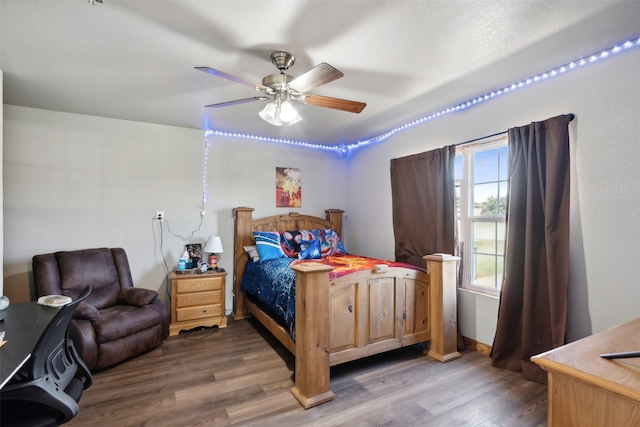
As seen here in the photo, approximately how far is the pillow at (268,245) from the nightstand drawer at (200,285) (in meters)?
0.55

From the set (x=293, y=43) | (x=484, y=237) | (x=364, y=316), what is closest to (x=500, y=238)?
(x=484, y=237)

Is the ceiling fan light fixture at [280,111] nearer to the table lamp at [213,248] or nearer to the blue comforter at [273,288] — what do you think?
the blue comforter at [273,288]

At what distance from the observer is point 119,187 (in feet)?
11.2

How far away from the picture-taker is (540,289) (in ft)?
7.61

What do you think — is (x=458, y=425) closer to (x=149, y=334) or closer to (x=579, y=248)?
(x=579, y=248)

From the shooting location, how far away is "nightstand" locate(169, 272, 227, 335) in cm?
326

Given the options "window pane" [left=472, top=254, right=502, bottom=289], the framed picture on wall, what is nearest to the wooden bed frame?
"window pane" [left=472, top=254, right=502, bottom=289]

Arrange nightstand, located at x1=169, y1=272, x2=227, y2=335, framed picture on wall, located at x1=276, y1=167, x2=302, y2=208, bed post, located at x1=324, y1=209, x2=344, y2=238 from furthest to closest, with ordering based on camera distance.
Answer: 1. bed post, located at x1=324, y1=209, x2=344, y2=238
2. framed picture on wall, located at x1=276, y1=167, x2=302, y2=208
3. nightstand, located at x1=169, y1=272, x2=227, y2=335

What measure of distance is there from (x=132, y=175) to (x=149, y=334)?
179cm

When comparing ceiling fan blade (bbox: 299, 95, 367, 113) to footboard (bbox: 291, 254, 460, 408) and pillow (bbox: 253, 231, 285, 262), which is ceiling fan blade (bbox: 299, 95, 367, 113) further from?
pillow (bbox: 253, 231, 285, 262)

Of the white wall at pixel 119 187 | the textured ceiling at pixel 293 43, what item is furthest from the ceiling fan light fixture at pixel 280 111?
the white wall at pixel 119 187

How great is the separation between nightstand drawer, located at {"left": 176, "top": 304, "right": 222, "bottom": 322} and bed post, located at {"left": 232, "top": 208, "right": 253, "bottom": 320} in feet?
1.33

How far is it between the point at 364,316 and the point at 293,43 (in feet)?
6.70

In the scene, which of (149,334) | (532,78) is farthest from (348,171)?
(149,334)
